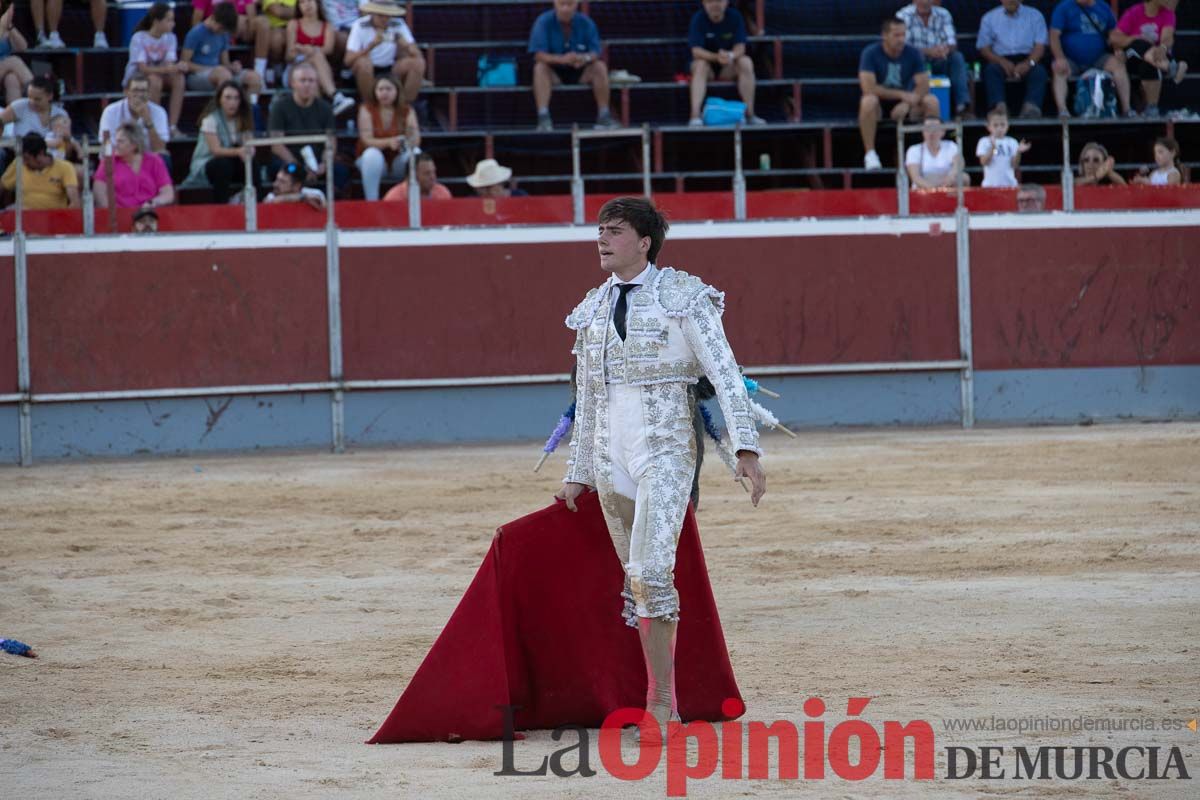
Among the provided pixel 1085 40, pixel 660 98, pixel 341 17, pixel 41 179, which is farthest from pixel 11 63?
pixel 1085 40

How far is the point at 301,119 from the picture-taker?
1279cm

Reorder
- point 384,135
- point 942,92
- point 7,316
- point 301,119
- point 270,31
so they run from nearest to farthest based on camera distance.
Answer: point 7,316
point 301,119
point 384,135
point 270,31
point 942,92

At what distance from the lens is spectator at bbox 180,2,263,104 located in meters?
13.4

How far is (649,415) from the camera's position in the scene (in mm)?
4516

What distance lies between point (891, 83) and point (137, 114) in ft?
19.4

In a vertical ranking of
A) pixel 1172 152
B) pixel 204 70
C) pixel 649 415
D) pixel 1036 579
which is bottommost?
pixel 1036 579

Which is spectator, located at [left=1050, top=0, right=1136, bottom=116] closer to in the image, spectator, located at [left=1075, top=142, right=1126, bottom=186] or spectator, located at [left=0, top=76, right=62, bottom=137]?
spectator, located at [left=1075, top=142, right=1126, bottom=186]

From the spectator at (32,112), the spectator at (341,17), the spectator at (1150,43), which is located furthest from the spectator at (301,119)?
the spectator at (1150,43)

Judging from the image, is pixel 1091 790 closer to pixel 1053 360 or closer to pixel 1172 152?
pixel 1053 360

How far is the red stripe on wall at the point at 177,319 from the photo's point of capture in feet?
39.8

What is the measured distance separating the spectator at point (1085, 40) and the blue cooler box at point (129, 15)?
25.1ft

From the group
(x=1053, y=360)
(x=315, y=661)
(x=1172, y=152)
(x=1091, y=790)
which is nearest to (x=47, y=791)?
(x=315, y=661)

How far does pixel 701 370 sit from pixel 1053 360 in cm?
920

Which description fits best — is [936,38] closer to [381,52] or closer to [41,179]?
[381,52]
